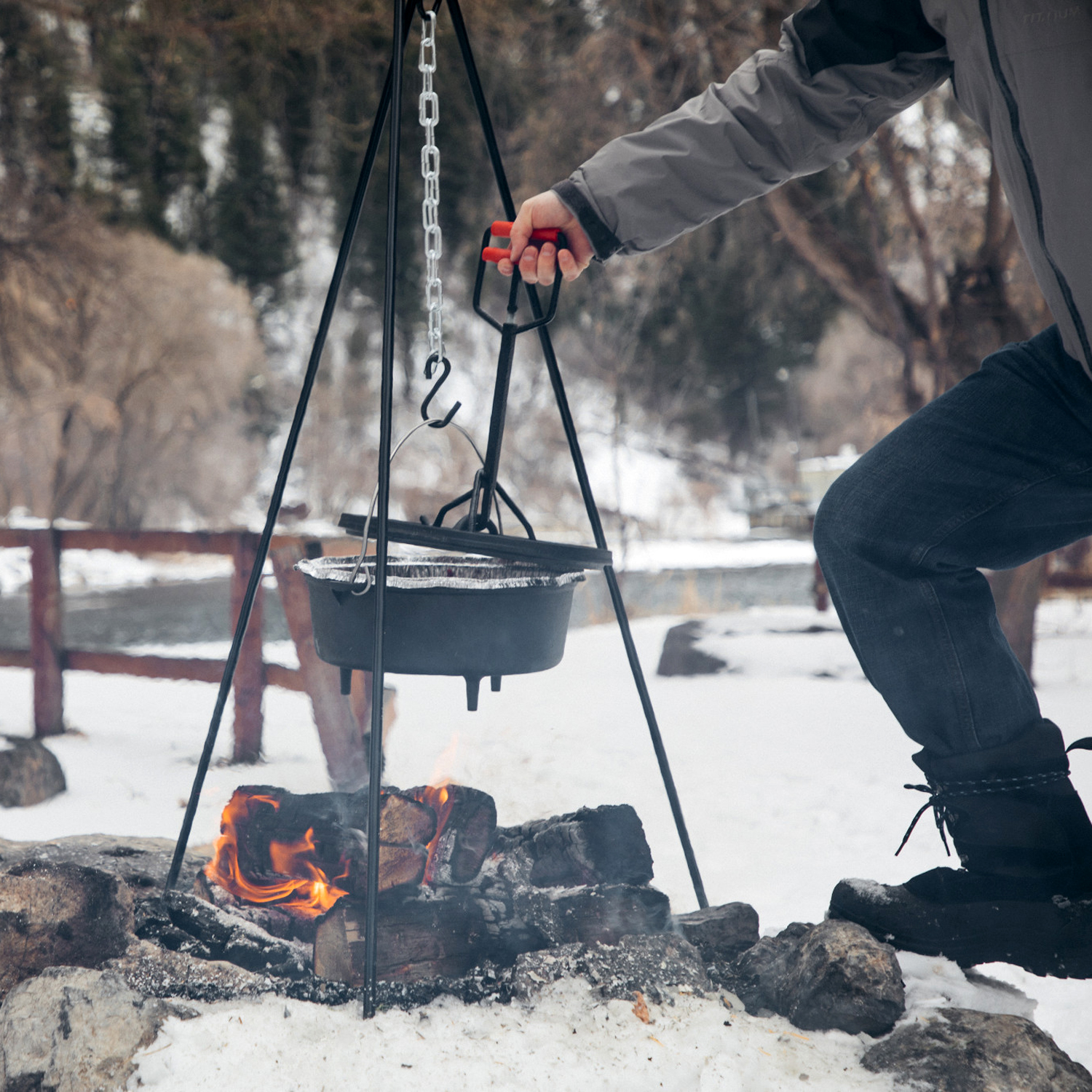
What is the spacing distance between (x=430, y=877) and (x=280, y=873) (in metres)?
0.31

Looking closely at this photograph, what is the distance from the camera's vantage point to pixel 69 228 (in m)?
8.13

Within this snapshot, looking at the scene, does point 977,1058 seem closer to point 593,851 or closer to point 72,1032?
point 593,851

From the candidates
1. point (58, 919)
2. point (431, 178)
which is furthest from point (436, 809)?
point (431, 178)

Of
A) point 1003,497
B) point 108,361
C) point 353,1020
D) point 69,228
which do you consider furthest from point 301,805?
point 108,361

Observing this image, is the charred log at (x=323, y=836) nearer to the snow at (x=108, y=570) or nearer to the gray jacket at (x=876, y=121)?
the gray jacket at (x=876, y=121)

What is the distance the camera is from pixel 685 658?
14.0 ft

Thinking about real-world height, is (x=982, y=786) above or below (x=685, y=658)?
above

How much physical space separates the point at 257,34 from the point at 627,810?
6.39 meters

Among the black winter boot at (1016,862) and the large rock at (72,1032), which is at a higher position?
the black winter boot at (1016,862)

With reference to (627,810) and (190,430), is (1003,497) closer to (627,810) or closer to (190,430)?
(627,810)

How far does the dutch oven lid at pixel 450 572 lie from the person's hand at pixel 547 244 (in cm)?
50

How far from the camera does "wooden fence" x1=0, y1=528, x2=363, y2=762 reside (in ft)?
9.11

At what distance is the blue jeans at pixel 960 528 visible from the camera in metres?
1.24

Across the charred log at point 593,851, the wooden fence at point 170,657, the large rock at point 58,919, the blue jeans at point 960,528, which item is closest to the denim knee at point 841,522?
the blue jeans at point 960,528
